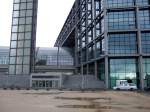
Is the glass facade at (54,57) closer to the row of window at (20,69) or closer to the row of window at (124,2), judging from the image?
the row of window at (20,69)

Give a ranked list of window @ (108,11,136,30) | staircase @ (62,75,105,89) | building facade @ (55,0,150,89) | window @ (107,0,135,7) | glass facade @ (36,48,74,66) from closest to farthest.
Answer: building facade @ (55,0,150,89)
window @ (108,11,136,30)
window @ (107,0,135,7)
staircase @ (62,75,105,89)
glass facade @ (36,48,74,66)

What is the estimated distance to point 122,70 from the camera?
67.1 meters

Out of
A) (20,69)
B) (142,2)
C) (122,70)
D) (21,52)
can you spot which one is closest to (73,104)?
(122,70)

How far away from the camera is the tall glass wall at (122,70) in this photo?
6625 cm

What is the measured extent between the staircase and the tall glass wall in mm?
3852

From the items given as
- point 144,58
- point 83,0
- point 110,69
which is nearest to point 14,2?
point 83,0

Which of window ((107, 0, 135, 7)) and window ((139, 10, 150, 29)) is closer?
window ((139, 10, 150, 29))

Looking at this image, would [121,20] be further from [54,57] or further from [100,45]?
[54,57]

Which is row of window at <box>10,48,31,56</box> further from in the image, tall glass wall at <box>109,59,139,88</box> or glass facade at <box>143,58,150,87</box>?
glass facade at <box>143,58,150,87</box>

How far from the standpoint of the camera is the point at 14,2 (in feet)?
270

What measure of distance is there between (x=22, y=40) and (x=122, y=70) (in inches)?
1265

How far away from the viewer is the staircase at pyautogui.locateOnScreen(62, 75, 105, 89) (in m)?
69.8

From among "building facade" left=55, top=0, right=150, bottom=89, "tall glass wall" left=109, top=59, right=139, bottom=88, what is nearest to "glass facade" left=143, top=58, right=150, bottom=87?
"building facade" left=55, top=0, right=150, bottom=89

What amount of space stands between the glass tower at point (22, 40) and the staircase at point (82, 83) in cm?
1281
